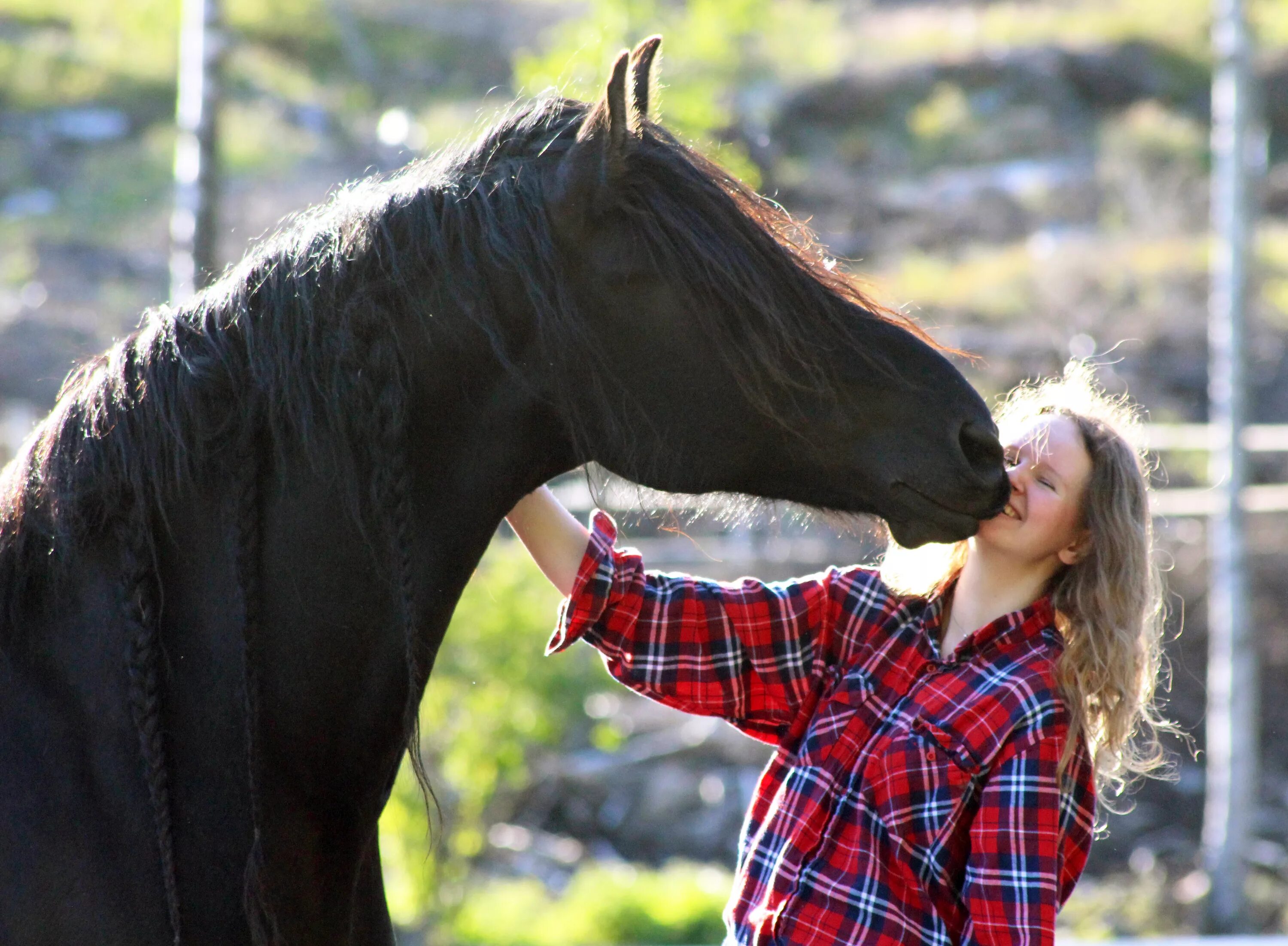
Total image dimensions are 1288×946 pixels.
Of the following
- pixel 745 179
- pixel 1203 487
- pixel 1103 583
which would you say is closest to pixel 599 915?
pixel 745 179

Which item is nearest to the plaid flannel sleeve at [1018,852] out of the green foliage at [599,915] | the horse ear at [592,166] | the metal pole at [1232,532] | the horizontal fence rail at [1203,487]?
the horse ear at [592,166]

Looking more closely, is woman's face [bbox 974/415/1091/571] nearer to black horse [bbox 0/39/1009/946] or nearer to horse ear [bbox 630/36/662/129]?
black horse [bbox 0/39/1009/946]

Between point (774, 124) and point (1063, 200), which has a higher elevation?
point (774, 124)

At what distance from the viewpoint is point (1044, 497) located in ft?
5.53

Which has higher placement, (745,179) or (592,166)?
(745,179)

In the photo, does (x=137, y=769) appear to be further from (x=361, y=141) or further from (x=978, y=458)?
(x=361, y=141)

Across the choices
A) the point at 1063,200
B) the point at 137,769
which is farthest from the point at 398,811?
the point at 1063,200

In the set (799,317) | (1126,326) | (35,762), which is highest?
(1126,326)

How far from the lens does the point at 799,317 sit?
52.3 inches

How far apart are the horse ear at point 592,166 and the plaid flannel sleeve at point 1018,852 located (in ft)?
2.84

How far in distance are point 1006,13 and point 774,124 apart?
6.39m

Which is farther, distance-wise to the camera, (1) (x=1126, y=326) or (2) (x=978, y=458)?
(1) (x=1126, y=326)

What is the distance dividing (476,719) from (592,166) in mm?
4257

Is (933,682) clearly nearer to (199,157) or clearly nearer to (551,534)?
(551,534)
